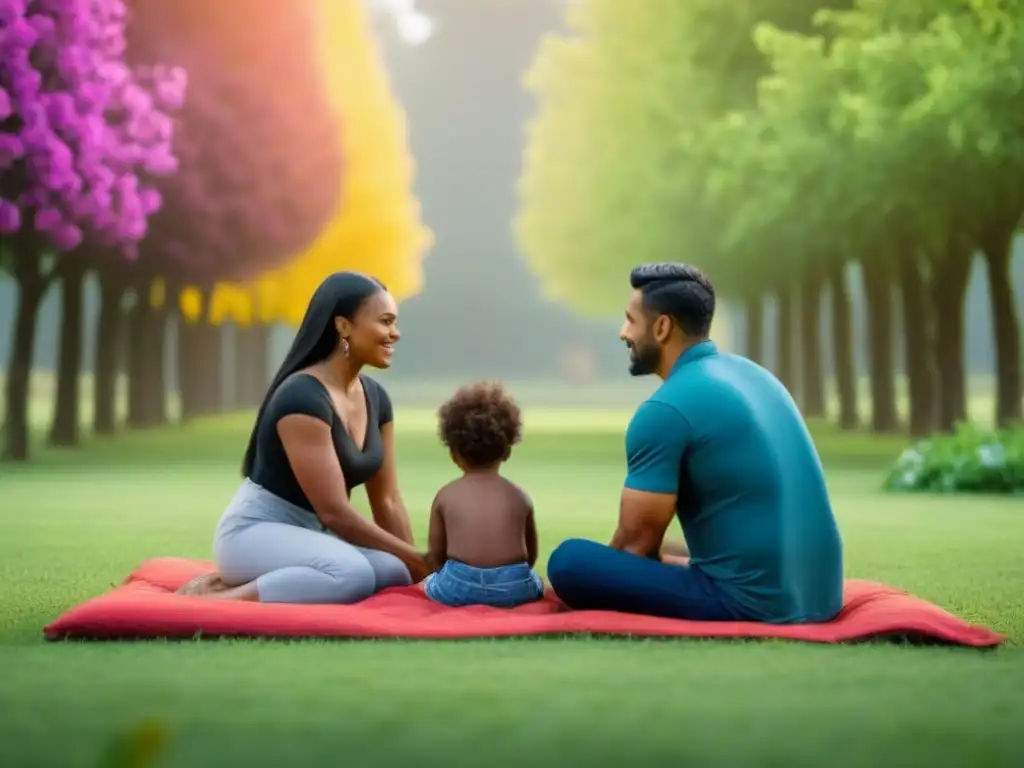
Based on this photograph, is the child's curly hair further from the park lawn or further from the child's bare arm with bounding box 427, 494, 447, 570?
the park lawn

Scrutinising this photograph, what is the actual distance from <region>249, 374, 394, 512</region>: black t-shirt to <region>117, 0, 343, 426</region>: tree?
67.2 feet

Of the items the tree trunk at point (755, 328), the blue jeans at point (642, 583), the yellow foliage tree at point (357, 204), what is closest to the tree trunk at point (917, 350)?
the tree trunk at point (755, 328)

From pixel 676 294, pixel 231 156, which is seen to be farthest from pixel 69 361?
pixel 676 294

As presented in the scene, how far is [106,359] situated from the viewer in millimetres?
31109

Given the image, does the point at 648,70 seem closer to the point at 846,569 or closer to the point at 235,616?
the point at 846,569

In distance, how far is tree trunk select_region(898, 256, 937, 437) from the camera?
27828mm

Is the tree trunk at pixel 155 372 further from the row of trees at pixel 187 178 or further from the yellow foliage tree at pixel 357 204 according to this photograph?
the yellow foliage tree at pixel 357 204

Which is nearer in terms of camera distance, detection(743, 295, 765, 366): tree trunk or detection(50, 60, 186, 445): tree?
detection(50, 60, 186, 445): tree

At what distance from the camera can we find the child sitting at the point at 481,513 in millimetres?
7566

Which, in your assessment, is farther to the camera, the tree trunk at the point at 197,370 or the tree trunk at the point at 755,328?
the tree trunk at the point at 197,370

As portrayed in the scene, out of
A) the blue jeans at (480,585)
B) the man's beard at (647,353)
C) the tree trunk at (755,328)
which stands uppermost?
the tree trunk at (755,328)

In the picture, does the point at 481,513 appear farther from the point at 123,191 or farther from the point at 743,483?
the point at 123,191

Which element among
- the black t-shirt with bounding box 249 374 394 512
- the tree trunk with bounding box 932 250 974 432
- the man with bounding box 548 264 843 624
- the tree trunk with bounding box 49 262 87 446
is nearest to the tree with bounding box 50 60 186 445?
the tree trunk with bounding box 49 262 87 446

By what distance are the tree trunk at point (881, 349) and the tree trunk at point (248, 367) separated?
24921 millimetres
